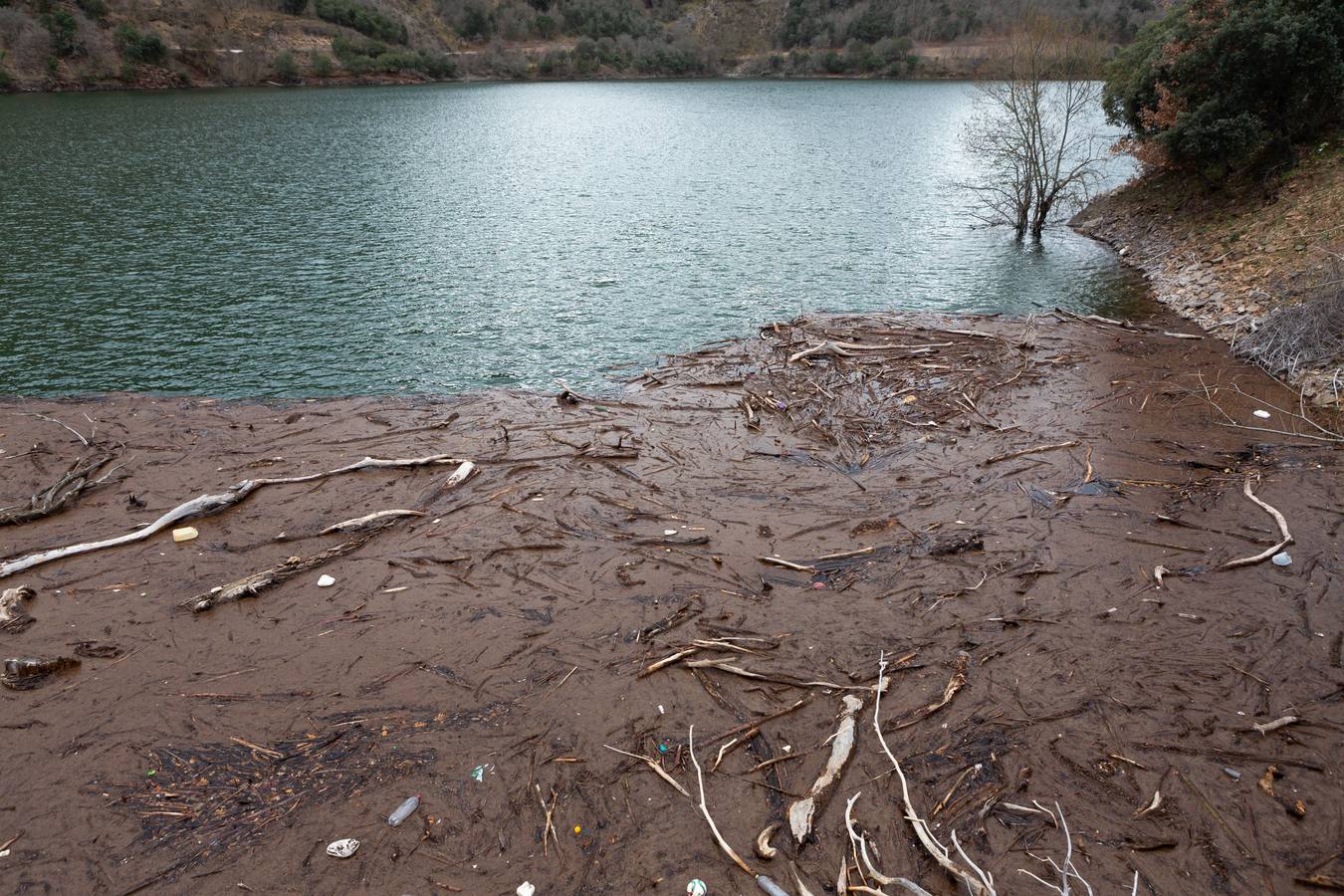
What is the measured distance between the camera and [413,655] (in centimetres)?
793

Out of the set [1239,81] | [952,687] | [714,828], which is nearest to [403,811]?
[714,828]

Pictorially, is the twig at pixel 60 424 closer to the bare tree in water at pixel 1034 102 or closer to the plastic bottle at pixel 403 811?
the plastic bottle at pixel 403 811

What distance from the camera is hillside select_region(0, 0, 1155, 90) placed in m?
76.9

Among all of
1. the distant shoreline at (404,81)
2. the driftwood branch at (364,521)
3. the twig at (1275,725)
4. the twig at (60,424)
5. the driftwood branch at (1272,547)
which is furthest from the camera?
the distant shoreline at (404,81)

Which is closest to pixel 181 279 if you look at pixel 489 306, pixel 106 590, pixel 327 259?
pixel 327 259

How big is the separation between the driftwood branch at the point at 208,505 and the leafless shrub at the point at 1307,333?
15.7m

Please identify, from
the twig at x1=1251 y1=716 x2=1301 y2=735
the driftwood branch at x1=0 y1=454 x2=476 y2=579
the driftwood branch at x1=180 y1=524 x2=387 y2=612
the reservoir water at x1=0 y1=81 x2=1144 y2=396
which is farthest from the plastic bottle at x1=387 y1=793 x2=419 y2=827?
the reservoir water at x1=0 y1=81 x2=1144 y2=396

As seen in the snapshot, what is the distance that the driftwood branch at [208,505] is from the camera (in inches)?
364

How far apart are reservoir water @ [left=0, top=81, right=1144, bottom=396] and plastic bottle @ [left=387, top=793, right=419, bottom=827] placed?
10.4m

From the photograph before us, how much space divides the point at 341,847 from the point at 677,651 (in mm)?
3492

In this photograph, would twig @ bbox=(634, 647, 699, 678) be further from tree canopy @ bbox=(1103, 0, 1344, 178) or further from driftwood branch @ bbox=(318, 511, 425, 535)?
tree canopy @ bbox=(1103, 0, 1344, 178)

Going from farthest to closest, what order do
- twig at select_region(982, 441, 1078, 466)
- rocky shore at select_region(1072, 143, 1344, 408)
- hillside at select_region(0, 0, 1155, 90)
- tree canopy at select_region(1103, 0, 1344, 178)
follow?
hillside at select_region(0, 0, 1155, 90)
tree canopy at select_region(1103, 0, 1344, 178)
rocky shore at select_region(1072, 143, 1344, 408)
twig at select_region(982, 441, 1078, 466)

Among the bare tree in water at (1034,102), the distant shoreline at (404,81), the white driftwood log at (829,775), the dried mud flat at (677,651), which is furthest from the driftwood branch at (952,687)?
the distant shoreline at (404,81)

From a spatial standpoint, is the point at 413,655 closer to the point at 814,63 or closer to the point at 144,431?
the point at 144,431
